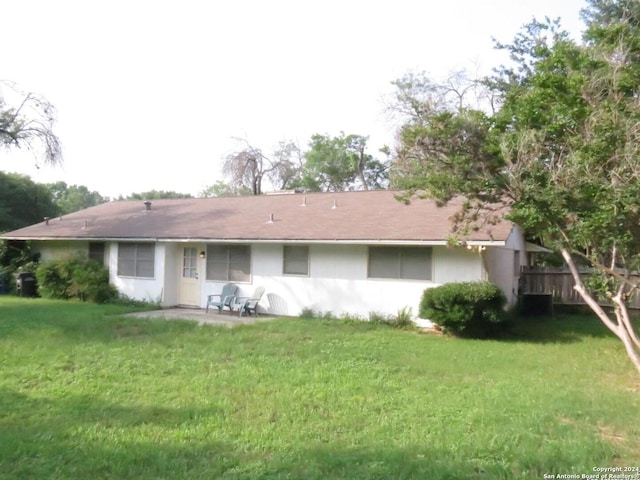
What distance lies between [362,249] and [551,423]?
8670mm

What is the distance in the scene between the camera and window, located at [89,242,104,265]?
62.1ft

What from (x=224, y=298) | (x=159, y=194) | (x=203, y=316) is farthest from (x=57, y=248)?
(x=159, y=194)

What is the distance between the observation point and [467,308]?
11.6 metres

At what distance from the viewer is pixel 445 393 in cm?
709

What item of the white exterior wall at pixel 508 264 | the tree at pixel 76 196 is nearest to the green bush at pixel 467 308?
the white exterior wall at pixel 508 264

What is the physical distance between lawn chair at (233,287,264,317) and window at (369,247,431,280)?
10.8 ft

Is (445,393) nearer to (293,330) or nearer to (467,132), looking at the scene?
(467,132)

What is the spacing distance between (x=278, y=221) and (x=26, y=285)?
31.6 ft

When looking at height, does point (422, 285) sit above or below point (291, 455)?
above

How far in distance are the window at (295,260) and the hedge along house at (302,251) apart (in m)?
0.03

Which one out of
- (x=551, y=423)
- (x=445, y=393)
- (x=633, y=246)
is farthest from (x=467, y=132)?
(x=551, y=423)

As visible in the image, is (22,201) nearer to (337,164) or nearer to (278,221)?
(337,164)

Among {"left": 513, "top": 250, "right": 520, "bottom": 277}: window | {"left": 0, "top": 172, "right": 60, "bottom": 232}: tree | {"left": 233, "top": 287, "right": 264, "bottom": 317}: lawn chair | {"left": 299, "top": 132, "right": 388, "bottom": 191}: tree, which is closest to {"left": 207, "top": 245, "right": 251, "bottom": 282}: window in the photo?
{"left": 233, "top": 287, "right": 264, "bottom": 317}: lawn chair

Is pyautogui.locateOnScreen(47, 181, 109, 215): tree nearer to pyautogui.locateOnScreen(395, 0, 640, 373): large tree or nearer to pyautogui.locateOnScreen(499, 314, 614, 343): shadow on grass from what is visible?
pyautogui.locateOnScreen(499, 314, 614, 343): shadow on grass
